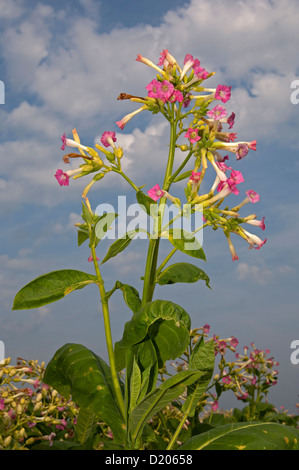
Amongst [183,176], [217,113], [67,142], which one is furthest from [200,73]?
[67,142]

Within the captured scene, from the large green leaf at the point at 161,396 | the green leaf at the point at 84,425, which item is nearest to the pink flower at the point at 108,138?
the large green leaf at the point at 161,396

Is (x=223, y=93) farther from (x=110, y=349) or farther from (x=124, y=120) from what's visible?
(x=110, y=349)

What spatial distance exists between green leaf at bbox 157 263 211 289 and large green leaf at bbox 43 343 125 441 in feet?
2.16

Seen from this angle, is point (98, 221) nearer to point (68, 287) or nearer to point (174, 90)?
point (68, 287)

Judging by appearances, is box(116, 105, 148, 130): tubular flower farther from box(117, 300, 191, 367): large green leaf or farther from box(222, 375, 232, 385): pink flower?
box(222, 375, 232, 385): pink flower

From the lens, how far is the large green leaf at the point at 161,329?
92.9 inches

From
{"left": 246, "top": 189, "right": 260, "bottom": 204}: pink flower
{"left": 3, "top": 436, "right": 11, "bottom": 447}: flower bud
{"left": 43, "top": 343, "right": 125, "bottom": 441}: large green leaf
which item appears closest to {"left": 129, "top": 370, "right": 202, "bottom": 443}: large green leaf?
{"left": 43, "top": 343, "right": 125, "bottom": 441}: large green leaf

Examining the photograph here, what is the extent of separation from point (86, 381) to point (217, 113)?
1.84m

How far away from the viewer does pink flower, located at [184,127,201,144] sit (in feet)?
9.69

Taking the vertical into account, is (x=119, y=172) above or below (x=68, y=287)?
above
